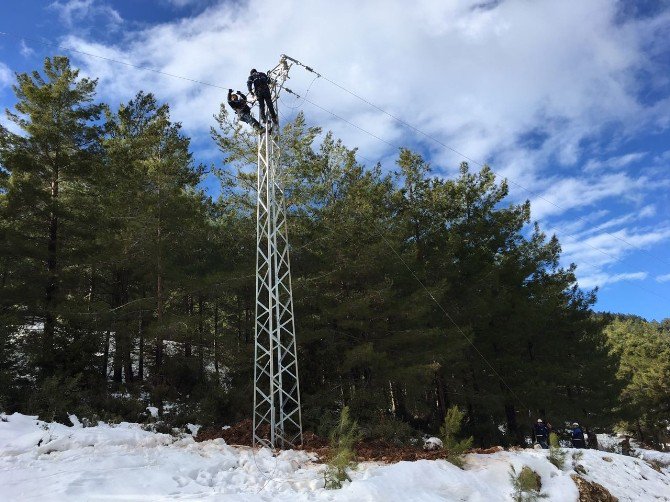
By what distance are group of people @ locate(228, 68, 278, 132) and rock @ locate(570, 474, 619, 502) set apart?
1124 centimetres

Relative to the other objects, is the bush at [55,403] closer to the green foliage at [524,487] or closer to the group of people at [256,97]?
the group of people at [256,97]

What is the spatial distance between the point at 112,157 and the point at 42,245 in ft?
18.6

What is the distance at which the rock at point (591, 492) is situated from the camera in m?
8.27

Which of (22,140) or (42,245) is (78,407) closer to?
(42,245)

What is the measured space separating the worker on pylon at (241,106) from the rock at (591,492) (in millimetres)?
11405

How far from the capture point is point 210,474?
735cm

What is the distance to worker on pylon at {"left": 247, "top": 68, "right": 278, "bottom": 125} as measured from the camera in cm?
1127

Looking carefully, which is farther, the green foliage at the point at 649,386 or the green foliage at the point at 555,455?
the green foliage at the point at 649,386

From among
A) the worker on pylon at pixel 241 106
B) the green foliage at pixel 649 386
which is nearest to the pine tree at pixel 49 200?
the worker on pylon at pixel 241 106

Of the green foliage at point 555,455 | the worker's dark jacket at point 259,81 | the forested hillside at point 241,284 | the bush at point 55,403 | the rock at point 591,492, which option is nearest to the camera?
the rock at point 591,492

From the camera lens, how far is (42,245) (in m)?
15.7

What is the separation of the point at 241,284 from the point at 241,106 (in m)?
6.54

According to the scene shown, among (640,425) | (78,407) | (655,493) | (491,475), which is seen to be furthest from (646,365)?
(78,407)

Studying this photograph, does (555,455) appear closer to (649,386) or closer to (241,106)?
(241,106)
